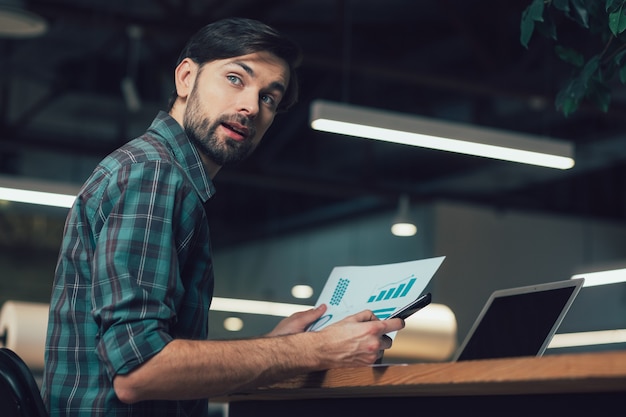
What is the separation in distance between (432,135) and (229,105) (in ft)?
13.2

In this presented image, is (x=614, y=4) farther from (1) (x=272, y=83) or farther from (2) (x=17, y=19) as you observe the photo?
(2) (x=17, y=19)

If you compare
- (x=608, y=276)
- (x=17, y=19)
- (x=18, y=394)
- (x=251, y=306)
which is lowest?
(x=18, y=394)

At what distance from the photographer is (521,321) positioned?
7.00 ft

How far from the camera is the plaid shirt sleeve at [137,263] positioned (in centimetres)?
159

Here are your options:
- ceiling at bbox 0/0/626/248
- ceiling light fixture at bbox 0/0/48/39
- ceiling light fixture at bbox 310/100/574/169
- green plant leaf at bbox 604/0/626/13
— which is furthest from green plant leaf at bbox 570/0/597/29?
ceiling at bbox 0/0/626/248

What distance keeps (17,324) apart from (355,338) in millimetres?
5651

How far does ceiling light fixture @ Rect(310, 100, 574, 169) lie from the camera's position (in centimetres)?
572

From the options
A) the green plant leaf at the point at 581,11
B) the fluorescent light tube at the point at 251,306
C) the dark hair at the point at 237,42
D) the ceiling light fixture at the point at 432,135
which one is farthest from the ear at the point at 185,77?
the fluorescent light tube at the point at 251,306

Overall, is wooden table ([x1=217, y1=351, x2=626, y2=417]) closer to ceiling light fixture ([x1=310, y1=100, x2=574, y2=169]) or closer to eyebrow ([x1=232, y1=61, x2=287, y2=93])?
eyebrow ([x1=232, y1=61, x2=287, y2=93])

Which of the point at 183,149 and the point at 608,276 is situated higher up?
the point at 608,276

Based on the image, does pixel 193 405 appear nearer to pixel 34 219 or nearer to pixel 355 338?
pixel 355 338

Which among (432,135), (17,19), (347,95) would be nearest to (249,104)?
(432,135)

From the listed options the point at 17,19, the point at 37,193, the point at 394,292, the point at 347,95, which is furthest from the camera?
the point at 347,95

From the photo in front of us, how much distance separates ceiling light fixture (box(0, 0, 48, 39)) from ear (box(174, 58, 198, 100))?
3.92 m
